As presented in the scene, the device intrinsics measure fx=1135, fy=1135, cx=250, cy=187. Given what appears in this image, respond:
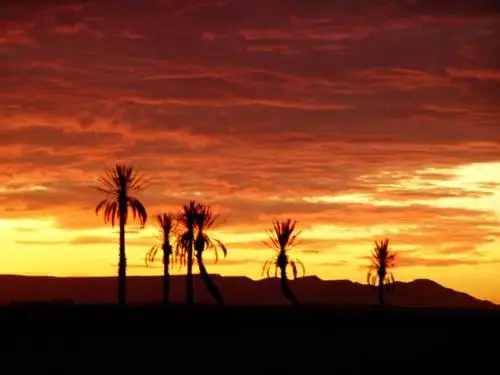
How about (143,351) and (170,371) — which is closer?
(170,371)

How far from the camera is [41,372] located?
2978cm

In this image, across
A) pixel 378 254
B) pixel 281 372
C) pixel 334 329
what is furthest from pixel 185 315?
pixel 378 254

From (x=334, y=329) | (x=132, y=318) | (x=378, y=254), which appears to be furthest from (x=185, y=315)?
(x=378, y=254)

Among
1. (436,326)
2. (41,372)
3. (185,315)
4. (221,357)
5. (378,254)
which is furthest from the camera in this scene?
(378,254)

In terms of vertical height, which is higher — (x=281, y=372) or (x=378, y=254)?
(x=378, y=254)

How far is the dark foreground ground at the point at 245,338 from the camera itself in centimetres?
3475

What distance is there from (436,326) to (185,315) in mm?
12762

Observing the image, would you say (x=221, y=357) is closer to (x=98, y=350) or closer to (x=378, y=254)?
(x=98, y=350)

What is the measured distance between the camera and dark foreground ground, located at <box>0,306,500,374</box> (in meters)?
34.8

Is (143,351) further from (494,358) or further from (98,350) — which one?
(494,358)

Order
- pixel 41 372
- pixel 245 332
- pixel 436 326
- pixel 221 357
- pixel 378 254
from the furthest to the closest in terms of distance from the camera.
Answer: pixel 378 254 < pixel 436 326 < pixel 245 332 < pixel 221 357 < pixel 41 372

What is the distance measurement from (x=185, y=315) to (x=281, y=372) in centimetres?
2739

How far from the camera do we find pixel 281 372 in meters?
30.9

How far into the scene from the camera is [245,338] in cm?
4409
